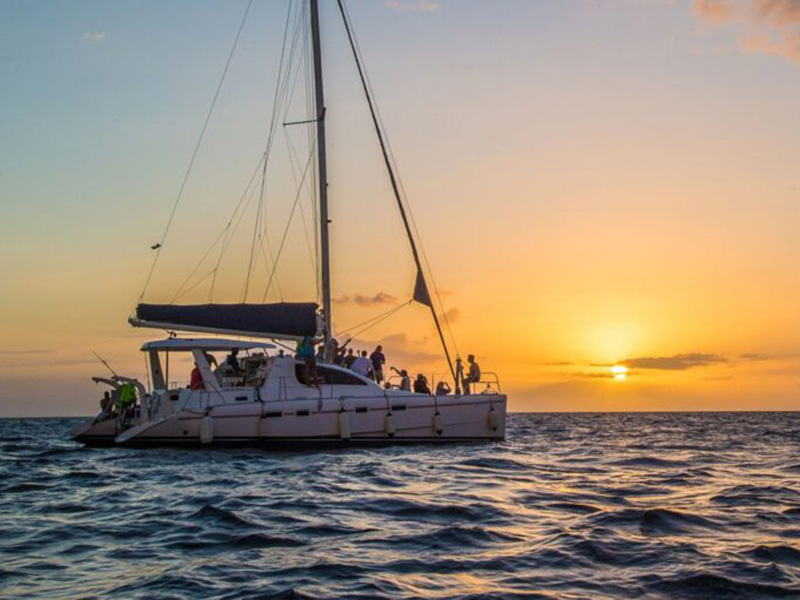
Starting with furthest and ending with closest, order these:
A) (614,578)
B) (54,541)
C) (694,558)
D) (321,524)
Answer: (321,524) → (54,541) → (694,558) → (614,578)

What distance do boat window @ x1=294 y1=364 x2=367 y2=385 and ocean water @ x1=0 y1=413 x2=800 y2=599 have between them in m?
4.18

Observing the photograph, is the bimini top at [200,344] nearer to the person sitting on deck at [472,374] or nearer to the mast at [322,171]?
the mast at [322,171]

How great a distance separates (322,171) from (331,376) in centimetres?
643

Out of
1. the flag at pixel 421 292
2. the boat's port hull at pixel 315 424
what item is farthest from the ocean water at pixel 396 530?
the flag at pixel 421 292

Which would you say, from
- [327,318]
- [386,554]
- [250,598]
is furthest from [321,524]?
[327,318]

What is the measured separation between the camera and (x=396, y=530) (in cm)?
1173

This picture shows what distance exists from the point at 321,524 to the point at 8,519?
4732 millimetres

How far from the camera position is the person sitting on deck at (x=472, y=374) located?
28531 millimetres

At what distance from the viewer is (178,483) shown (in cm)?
1744

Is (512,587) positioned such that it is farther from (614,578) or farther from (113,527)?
(113,527)

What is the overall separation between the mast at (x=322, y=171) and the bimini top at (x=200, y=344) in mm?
2259

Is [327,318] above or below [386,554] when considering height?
above

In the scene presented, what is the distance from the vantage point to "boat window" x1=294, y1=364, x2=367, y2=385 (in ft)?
83.3

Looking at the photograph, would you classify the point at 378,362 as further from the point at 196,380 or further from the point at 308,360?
the point at 196,380
